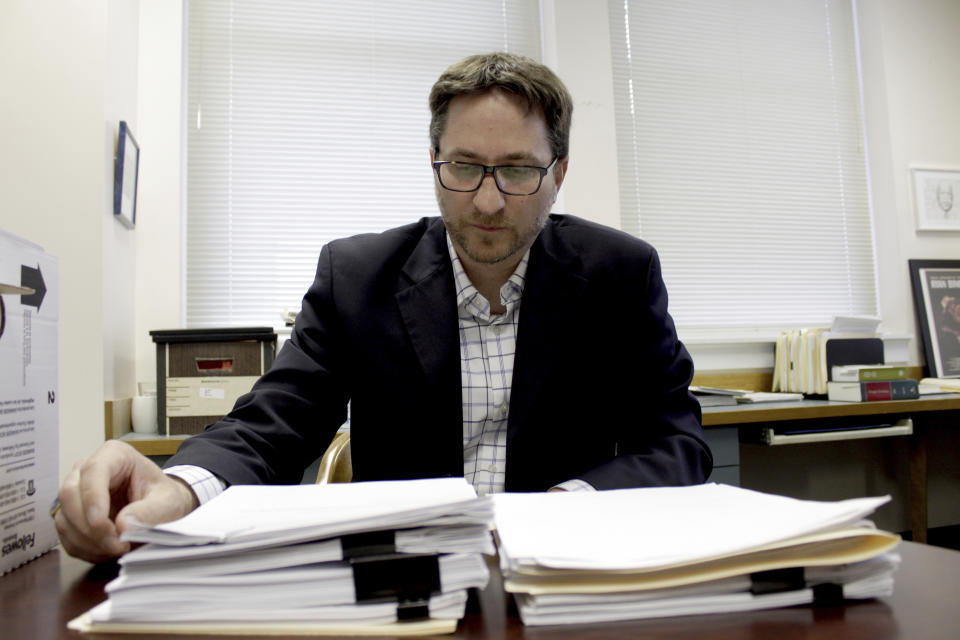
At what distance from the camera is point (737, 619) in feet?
1.33

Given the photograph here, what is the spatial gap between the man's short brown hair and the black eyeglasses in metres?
0.10

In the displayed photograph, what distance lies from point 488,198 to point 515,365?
31 centimetres

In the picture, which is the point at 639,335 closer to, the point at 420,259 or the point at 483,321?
the point at 483,321

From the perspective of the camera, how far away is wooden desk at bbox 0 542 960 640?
385mm

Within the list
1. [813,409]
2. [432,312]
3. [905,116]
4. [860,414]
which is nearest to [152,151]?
[432,312]

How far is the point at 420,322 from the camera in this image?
1.16 m

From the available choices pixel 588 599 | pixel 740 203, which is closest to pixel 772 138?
pixel 740 203

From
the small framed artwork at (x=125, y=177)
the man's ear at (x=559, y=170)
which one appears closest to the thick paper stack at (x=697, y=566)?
the man's ear at (x=559, y=170)

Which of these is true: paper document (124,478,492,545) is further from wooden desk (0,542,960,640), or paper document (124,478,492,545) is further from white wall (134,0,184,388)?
white wall (134,0,184,388)

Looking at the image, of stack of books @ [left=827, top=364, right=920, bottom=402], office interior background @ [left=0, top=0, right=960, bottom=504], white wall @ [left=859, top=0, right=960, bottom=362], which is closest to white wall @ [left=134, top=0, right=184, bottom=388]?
office interior background @ [left=0, top=0, right=960, bottom=504]

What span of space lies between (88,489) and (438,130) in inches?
35.5

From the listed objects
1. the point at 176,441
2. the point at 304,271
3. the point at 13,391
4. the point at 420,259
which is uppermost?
the point at 304,271

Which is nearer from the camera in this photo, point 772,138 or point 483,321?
point 483,321

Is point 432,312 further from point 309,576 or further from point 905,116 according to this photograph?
point 905,116
